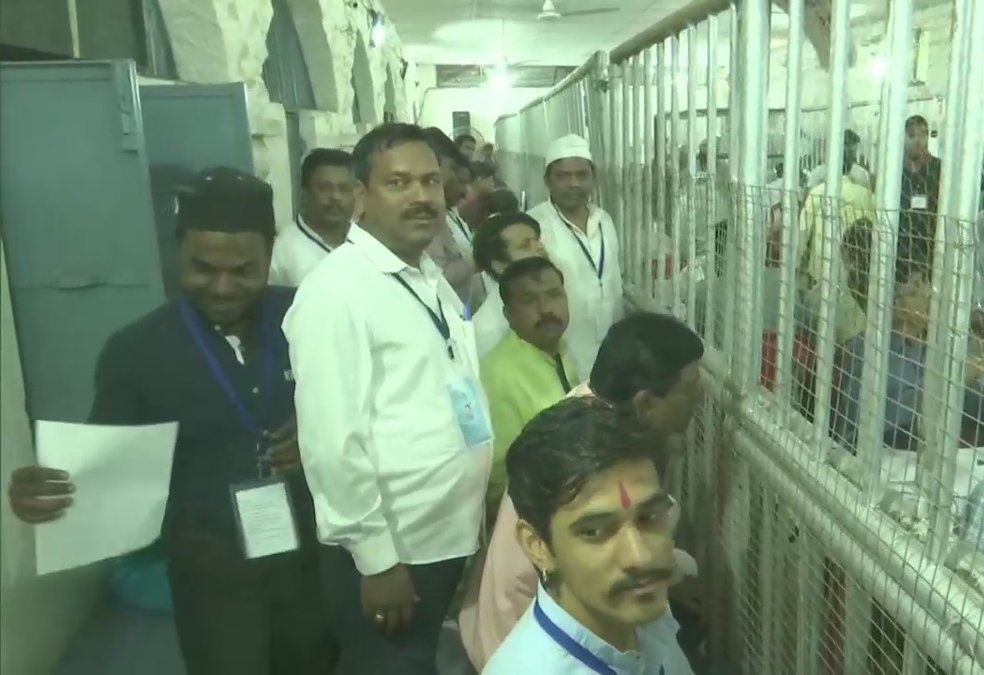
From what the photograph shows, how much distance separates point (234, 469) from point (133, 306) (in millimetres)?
766

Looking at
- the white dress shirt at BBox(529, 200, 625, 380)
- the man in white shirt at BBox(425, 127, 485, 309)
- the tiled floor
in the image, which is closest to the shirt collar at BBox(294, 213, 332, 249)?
the man in white shirt at BBox(425, 127, 485, 309)

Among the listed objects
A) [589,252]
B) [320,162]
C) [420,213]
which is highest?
[320,162]

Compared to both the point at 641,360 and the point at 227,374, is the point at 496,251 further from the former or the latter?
the point at 227,374

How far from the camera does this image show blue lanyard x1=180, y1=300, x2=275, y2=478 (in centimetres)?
161

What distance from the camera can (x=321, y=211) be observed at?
2.94m

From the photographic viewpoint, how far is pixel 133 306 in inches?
85.8

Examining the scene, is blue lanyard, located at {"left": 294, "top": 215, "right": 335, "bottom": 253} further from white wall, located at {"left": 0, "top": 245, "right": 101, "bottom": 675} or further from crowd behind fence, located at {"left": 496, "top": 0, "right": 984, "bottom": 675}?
crowd behind fence, located at {"left": 496, "top": 0, "right": 984, "bottom": 675}

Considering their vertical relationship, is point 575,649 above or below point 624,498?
below

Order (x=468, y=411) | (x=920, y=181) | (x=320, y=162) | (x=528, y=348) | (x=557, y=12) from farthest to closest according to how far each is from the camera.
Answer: (x=557, y=12), (x=320, y=162), (x=528, y=348), (x=468, y=411), (x=920, y=181)

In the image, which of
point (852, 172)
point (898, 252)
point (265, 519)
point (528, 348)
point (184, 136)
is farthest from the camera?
point (184, 136)

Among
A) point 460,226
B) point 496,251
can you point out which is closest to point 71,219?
point 496,251

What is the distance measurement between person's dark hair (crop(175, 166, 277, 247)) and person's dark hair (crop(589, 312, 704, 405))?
729mm

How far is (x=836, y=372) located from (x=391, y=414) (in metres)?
0.81

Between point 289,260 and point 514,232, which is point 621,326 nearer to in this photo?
point 514,232
